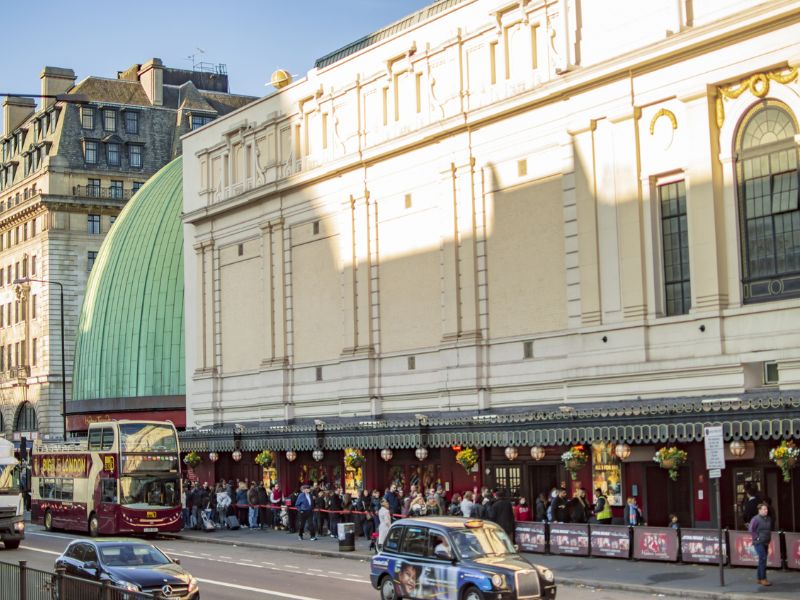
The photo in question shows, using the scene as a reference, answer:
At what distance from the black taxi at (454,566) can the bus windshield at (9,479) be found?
22.4 meters

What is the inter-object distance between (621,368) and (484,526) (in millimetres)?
13273

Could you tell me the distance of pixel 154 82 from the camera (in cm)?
11412

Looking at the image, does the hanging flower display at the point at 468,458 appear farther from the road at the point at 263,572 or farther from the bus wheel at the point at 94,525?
the bus wheel at the point at 94,525

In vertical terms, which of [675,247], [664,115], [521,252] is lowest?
[675,247]

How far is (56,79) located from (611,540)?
8997 centimetres

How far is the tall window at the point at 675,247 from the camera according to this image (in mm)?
36281

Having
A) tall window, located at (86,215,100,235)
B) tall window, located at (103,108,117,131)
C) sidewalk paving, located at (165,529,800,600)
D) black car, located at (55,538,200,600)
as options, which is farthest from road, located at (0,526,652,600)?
tall window, located at (103,108,117,131)

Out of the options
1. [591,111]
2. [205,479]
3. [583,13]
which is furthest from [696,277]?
[205,479]

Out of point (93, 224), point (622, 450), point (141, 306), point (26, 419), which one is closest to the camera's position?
point (622, 450)

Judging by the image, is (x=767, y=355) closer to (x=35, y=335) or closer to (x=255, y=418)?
(x=255, y=418)

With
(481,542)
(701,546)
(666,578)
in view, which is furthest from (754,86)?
(481,542)

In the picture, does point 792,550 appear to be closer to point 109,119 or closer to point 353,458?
point 353,458

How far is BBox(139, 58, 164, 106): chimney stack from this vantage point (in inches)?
4496

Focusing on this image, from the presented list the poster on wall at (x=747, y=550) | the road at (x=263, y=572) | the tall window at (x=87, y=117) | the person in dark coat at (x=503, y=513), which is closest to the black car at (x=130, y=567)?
the road at (x=263, y=572)
